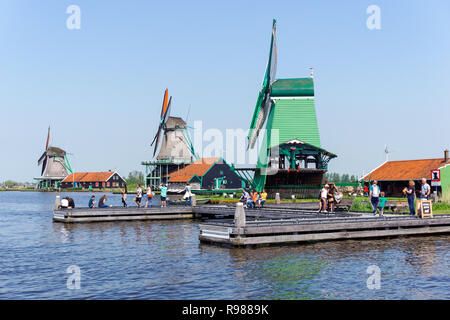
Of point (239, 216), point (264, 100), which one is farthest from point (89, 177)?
point (239, 216)

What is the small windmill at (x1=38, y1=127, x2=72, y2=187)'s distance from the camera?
147500mm

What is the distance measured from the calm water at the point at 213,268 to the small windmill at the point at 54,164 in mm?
129305

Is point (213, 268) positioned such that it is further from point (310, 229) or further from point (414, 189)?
point (414, 189)

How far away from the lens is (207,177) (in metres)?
93.4

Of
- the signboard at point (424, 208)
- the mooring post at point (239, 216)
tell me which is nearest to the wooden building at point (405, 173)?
the signboard at point (424, 208)

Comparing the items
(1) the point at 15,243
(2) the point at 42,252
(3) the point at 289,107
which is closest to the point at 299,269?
(2) the point at 42,252

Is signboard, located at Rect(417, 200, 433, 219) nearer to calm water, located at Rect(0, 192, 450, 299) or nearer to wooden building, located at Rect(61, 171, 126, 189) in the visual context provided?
calm water, located at Rect(0, 192, 450, 299)

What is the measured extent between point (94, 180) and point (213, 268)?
13522cm

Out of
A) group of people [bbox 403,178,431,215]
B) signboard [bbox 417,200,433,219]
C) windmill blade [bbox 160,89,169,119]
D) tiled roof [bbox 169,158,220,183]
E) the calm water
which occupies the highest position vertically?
windmill blade [bbox 160,89,169,119]

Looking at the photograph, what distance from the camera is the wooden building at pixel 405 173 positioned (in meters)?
55.3

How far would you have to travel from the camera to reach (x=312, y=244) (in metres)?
21.8

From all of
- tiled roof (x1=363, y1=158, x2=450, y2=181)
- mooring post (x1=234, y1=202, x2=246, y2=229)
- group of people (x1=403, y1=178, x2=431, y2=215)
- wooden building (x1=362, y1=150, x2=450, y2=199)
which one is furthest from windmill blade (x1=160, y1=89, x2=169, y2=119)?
mooring post (x1=234, y1=202, x2=246, y2=229)

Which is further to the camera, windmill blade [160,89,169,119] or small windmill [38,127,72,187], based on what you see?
small windmill [38,127,72,187]

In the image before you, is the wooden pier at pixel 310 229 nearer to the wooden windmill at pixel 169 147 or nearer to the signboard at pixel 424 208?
the signboard at pixel 424 208
